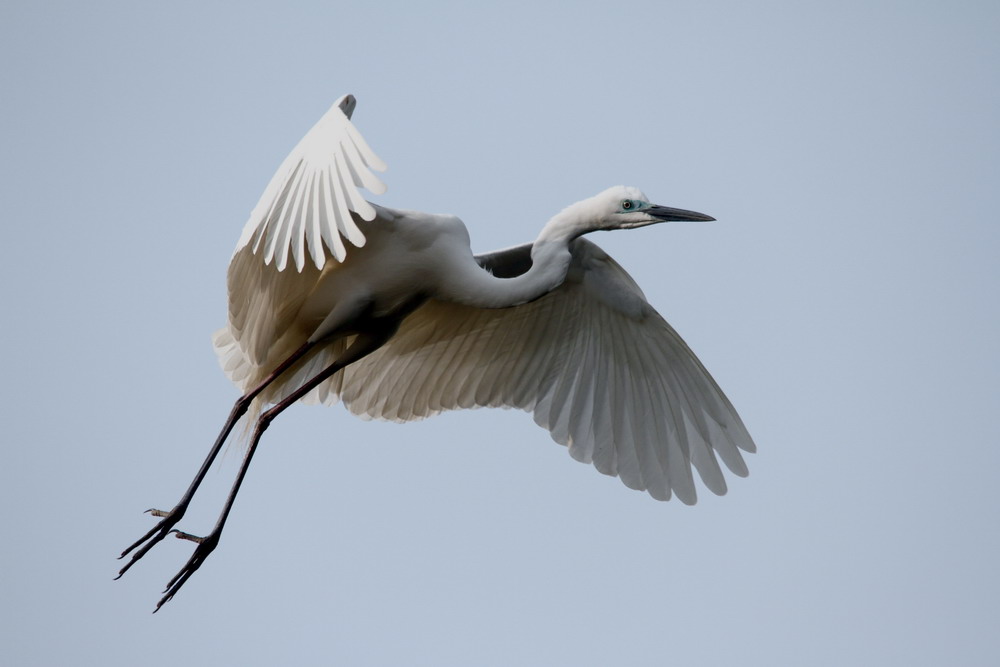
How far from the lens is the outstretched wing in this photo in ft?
29.6

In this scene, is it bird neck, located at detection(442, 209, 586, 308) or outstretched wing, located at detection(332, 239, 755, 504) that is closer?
bird neck, located at detection(442, 209, 586, 308)

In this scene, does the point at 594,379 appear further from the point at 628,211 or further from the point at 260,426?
the point at 260,426

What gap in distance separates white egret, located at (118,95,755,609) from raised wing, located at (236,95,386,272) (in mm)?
820

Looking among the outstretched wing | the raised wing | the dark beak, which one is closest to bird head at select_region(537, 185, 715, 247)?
the dark beak

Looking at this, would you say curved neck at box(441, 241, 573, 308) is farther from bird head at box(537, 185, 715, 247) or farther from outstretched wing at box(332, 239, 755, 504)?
outstretched wing at box(332, 239, 755, 504)

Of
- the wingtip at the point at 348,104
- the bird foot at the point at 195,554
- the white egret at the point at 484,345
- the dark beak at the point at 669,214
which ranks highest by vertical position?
the wingtip at the point at 348,104

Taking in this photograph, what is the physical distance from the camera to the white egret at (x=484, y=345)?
26.4ft

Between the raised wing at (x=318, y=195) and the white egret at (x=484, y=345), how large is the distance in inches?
32.3

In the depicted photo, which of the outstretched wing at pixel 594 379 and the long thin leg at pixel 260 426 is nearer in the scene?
the long thin leg at pixel 260 426

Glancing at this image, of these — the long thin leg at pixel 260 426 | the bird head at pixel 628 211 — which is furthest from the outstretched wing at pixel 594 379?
the bird head at pixel 628 211

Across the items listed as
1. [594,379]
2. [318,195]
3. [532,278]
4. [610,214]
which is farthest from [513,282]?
[318,195]

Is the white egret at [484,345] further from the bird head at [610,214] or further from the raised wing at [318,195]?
the raised wing at [318,195]

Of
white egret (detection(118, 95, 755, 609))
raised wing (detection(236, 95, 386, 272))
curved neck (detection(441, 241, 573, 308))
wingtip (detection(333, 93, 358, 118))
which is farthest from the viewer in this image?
white egret (detection(118, 95, 755, 609))

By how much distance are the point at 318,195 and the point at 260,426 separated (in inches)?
98.9
